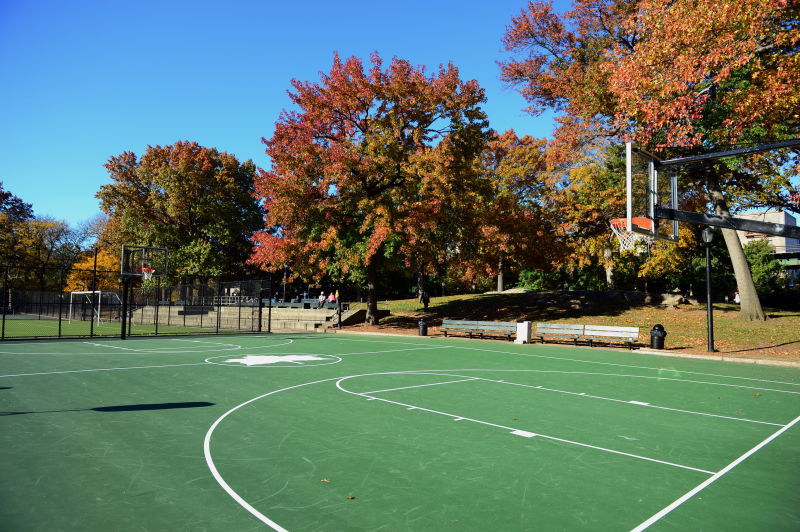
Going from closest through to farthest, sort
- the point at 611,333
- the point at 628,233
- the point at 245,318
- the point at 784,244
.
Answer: the point at 611,333 → the point at 628,233 → the point at 245,318 → the point at 784,244

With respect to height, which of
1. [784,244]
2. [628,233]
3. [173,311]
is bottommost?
[173,311]

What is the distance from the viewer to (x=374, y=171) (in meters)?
27.2

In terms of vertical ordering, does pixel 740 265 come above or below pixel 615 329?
above

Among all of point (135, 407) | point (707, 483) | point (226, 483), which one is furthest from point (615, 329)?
point (226, 483)

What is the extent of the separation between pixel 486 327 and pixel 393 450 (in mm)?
18205

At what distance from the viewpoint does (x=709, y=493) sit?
5.22 metres

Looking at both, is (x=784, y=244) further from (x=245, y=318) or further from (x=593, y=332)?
(x=245, y=318)

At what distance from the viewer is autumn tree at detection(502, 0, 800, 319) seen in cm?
1639

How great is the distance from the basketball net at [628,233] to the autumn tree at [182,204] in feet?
107

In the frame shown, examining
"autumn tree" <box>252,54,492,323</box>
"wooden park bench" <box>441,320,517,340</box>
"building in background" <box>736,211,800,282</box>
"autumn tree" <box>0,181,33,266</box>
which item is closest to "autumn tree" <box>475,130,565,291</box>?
"autumn tree" <box>252,54,492,323</box>

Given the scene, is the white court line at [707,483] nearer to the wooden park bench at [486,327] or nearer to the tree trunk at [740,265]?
the wooden park bench at [486,327]

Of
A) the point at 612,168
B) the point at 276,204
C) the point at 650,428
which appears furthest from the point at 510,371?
the point at 612,168

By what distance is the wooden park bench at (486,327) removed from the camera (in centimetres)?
2334

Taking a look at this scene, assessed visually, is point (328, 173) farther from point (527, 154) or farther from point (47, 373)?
point (527, 154)
